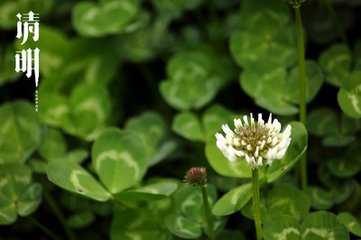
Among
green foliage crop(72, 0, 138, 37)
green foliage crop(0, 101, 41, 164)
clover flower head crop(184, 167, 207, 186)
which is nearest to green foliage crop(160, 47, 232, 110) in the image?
green foliage crop(72, 0, 138, 37)

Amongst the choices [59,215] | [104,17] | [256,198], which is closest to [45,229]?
[59,215]

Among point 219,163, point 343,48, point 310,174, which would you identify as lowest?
A: point 310,174

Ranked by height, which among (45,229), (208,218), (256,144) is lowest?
(45,229)

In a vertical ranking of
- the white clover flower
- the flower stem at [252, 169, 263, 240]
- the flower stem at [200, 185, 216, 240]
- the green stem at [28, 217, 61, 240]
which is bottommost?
the green stem at [28, 217, 61, 240]

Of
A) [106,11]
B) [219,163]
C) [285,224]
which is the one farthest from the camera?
[106,11]

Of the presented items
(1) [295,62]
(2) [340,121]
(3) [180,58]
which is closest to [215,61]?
(3) [180,58]

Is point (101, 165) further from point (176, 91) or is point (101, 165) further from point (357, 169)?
point (357, 169)

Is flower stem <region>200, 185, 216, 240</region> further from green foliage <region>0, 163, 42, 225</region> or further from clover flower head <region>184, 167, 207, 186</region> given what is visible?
green foliage <region>0, 163, 42, 225</region>

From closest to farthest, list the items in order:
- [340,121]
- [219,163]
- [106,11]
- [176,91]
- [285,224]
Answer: [285,224] < [219,163] < [340,121] < [176,91] < [106,11]

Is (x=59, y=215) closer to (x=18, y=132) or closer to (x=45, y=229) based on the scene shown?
(x=45, y=229)
